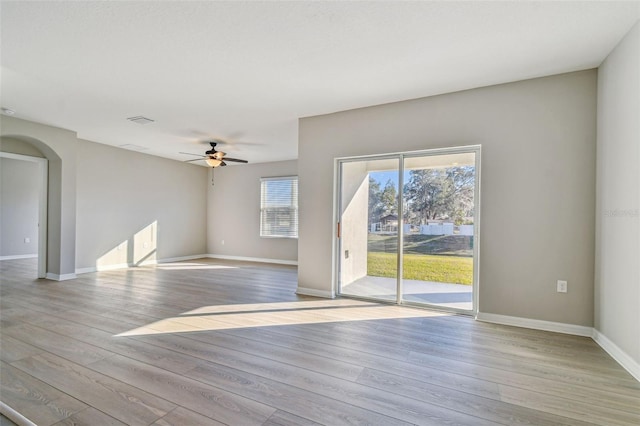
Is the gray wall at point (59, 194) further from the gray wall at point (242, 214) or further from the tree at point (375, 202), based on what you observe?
the tree at point (375, 202)

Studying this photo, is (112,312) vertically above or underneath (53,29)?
underneath

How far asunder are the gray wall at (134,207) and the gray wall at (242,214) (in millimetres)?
397

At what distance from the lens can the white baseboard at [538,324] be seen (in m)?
3.06

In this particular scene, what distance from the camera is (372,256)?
4.37 metres

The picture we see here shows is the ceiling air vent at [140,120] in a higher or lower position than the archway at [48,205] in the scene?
higher

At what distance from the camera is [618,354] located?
2.52 m

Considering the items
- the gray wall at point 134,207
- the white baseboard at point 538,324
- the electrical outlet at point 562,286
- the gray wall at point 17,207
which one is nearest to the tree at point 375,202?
the white baseboard at point 538,324

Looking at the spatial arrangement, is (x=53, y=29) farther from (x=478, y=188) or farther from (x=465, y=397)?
(x=478, y=188)

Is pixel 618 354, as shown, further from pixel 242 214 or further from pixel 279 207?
pixel 242 214

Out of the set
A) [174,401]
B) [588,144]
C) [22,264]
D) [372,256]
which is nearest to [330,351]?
[174,401]

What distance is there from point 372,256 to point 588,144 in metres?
2.76

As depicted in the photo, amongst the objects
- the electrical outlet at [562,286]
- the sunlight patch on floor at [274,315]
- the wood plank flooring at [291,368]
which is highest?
the electrical outlet at [562,286]

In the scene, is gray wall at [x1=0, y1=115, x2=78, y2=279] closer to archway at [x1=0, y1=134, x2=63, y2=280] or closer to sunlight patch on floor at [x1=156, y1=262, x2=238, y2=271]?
archway at [x1=0, y1=134, x2=63, y2=280]

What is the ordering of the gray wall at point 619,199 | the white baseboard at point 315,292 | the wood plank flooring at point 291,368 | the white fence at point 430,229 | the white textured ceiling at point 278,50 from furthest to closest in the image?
the white baseboard at point 315,292 < the white fence at point 430,229 < the gray wall at point 619,199 < the white textured ceiling at point 278,50 < the wood plank flooring at point 291,368
